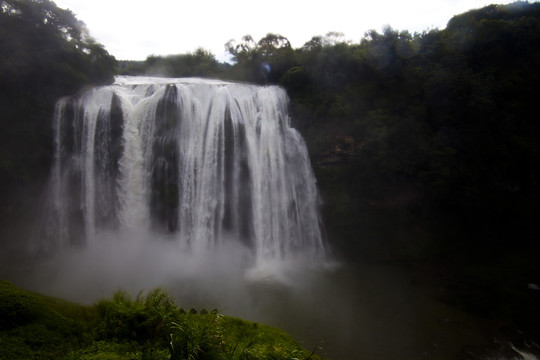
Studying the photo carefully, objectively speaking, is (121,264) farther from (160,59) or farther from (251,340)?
(160,59)

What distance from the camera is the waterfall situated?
1577 cm

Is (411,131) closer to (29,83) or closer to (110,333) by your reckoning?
(110,333)

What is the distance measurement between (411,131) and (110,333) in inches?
636

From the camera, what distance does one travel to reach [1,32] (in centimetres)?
1539

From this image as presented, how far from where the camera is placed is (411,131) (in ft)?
53.7

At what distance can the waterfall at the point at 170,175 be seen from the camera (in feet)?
51.8

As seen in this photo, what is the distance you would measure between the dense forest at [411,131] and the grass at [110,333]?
11852 mm

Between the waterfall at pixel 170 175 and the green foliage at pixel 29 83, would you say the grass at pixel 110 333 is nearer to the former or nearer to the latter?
the waterfall at pixel 170 175

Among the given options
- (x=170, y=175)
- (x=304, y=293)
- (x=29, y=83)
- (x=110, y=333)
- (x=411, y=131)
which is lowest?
(x=304, y=293)

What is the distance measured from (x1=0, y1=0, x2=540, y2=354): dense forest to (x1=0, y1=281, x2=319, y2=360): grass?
11.9m

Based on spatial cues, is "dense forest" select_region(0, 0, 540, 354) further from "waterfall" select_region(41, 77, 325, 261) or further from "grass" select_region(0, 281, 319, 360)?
"grass" select_region(0, 281, 319, 360)

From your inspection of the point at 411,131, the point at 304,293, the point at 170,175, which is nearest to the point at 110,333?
the point at 304,293

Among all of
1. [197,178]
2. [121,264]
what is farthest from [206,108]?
[121,264]

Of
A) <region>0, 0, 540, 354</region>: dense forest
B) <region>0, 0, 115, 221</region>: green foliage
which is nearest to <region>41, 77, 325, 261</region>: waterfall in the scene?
<region>0, 0, 115, 221</region>: green foliage
